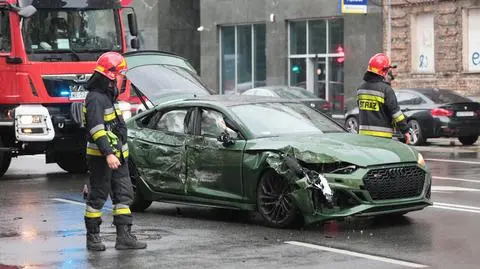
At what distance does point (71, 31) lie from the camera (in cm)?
1658

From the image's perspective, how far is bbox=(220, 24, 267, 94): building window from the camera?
3800cm

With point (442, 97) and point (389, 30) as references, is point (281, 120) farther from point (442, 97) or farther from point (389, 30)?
point (389, 30)

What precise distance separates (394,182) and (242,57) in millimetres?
29088

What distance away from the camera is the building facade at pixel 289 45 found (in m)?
33.9

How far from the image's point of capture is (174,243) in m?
9.55

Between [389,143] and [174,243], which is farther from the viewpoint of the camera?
[389,143]

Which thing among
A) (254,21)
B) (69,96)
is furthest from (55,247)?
(254,21)

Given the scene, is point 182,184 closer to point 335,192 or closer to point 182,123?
point 182,123

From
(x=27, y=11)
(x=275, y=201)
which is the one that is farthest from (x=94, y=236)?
(x=27, y=11)

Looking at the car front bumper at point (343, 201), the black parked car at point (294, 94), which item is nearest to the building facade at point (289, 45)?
the black parked car at point (294, 94)

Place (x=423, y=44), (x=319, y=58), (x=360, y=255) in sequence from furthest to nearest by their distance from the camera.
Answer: (x=319, y=58) → (x=423, y=44) → (x=360, y=255)

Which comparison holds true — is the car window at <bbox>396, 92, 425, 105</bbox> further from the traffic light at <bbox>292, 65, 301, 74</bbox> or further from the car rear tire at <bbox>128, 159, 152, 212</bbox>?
the car rear tire at <bbox>128, 159, 152, 212</bbox>

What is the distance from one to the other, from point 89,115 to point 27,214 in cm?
315

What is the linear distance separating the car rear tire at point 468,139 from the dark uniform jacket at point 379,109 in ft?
41.7
